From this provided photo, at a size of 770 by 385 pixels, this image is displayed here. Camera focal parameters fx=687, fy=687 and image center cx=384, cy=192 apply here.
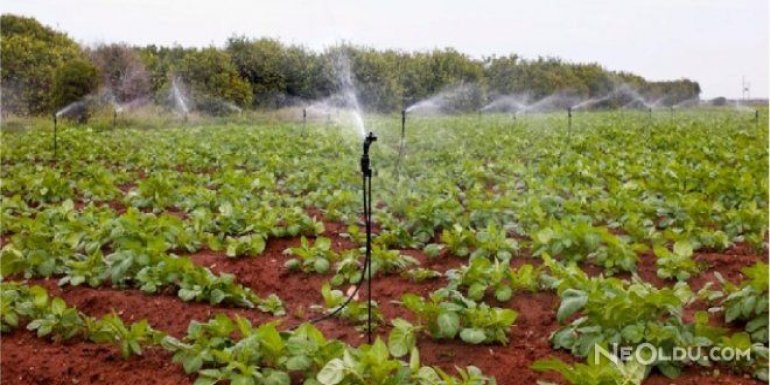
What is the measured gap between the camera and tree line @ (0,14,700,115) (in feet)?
93.4

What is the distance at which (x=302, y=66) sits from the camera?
3666 cm

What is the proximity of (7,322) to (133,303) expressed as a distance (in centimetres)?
70

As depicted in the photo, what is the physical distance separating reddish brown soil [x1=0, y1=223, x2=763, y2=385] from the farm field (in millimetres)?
13

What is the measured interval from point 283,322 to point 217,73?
31501mm

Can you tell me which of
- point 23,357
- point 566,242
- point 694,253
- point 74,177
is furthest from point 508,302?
point 74,177

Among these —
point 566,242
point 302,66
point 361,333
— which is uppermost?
point 302,66

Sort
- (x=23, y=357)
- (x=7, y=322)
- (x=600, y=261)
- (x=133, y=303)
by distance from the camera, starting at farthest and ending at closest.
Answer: (x=600, y=261) → (x=133, y=303) → (x=7, y=322) → (x=23, y=357)

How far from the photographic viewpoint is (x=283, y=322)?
4.01 meters

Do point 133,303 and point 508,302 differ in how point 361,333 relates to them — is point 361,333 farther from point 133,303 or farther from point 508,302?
point 133,303

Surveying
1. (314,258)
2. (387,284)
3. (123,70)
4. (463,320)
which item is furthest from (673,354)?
(123,70)

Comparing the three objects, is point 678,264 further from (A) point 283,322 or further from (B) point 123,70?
(B) point 123,70

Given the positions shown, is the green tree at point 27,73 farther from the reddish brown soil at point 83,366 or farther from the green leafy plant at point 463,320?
the green leafy plant at point 463,320

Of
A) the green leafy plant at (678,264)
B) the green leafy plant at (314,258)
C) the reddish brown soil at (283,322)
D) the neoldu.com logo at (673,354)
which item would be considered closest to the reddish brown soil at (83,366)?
the reddish brown soil at (283,322)

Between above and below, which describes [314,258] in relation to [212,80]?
below
